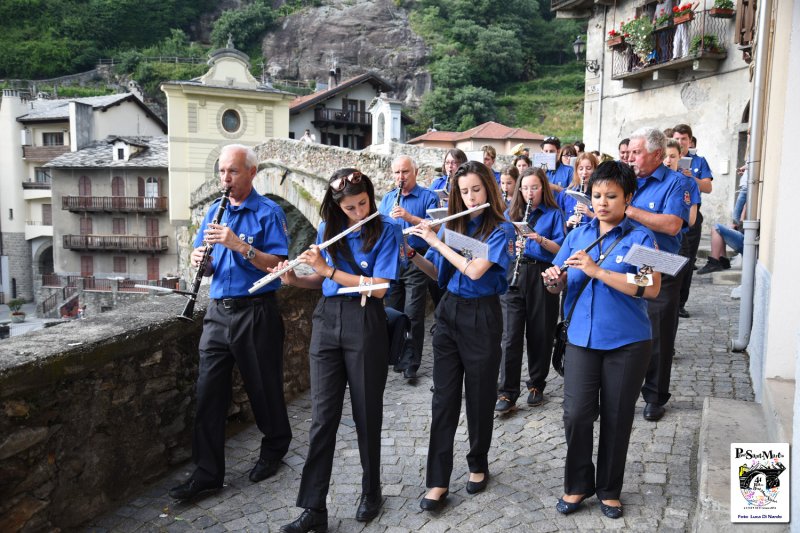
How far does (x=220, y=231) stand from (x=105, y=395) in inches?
44.5

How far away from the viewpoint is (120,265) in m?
39.3

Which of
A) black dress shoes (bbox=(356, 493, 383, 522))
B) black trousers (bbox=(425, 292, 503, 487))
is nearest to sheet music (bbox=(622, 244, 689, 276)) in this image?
black trousers (bbox=(425, 292, 503, 487))

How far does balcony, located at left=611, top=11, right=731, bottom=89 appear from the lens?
1484 cm

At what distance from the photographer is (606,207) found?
3.47 m

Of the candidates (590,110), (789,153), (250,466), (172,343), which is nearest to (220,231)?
(172,343)

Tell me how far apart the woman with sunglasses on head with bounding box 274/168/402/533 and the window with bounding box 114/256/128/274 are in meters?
38.4

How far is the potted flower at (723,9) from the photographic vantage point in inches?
565

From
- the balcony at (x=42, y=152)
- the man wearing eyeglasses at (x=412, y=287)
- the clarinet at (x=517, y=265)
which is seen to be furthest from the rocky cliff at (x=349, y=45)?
the clarinet at (x=517, y=265)

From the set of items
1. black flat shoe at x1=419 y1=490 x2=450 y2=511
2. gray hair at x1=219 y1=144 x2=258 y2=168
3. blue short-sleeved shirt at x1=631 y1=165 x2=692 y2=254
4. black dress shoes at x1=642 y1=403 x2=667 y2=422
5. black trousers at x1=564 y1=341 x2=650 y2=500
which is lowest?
black flat shoe at x1=419 y1=490 x2=450 y2=511

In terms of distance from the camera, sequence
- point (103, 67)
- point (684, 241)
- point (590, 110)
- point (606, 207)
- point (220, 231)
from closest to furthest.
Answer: point (606, 207) < point (220, 231) < point (684, 241) < point (590, 110) < point (103, 67)

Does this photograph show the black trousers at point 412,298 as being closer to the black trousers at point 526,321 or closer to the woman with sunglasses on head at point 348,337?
the black trousers at point 526,321

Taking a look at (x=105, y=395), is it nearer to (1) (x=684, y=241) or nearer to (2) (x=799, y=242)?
(2) (x=799, y=242)

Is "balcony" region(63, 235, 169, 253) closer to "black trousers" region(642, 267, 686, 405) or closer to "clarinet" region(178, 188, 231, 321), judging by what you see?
"clarinet" region(178, 188, 231, 321)

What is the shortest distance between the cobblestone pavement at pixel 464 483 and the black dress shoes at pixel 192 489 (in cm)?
6
